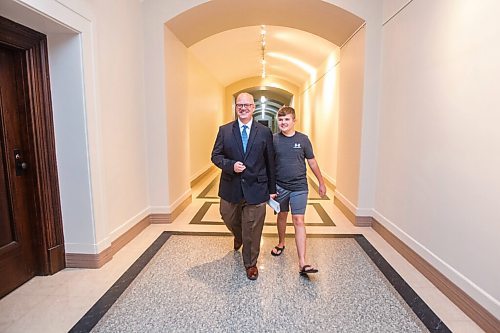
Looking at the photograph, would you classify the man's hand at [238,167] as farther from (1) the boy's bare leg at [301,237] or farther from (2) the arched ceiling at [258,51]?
(2) the arched ceiling at [258,51]

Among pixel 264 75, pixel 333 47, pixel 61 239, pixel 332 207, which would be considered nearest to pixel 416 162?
pixel 332 207

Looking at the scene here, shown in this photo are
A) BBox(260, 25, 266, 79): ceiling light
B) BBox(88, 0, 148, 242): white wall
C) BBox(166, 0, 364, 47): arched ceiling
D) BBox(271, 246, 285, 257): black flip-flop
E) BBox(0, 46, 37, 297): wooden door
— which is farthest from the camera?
BBox(260, 25, 266, 79): ceiling light

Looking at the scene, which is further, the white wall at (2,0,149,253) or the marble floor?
the white wall at (2,0,149,253)

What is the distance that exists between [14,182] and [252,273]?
2.01 metres

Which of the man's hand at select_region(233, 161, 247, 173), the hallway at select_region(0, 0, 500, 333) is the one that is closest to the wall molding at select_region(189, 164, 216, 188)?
the hallway at select_region(0, 0, 500, 333)

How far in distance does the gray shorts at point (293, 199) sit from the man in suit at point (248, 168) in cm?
10

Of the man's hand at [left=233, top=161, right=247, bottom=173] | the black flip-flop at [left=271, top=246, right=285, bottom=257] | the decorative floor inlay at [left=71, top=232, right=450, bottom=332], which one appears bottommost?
the decorative floor inlay at [left=71, top=232, right=450, bottom=332]

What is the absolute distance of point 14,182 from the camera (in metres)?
2.39

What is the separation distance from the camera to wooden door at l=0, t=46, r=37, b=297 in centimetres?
230

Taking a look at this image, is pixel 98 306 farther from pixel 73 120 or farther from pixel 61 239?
pixel 73 120

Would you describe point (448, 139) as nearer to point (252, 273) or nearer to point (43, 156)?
point (252, 273)

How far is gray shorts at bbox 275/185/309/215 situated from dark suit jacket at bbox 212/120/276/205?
0.36 feet

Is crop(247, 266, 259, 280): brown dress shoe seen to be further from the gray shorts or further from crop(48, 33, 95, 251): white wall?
crop(48, 33, 95, 251): white wall

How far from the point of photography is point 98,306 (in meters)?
2.14
